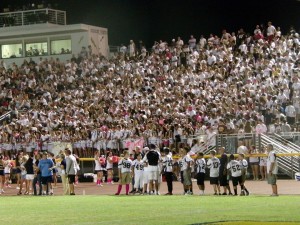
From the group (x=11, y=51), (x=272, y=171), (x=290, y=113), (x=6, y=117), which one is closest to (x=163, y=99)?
(x=290, y=113)

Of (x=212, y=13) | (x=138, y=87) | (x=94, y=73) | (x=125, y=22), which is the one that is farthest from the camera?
(x=125, y=22)

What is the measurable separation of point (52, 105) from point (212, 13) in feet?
48.4

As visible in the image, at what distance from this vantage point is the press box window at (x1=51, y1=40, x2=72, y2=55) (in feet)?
181

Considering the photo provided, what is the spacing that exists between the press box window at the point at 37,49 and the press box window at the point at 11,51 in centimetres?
59

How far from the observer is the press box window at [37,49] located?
183ft

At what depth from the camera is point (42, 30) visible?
55.6 meters

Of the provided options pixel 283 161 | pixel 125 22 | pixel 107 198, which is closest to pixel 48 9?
pixel 125 22

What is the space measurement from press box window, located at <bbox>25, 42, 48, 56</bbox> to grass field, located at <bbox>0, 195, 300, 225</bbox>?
28.7m

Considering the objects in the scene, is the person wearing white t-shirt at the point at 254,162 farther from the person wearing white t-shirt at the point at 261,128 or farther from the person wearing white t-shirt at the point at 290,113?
the person wearing white t-shirt at the point at 290,113

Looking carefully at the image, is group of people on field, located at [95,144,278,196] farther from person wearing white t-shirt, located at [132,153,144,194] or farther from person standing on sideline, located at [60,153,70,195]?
person standing on sideline, located at [60,153,70,195]

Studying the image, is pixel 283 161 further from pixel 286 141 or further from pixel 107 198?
pixel 107 198

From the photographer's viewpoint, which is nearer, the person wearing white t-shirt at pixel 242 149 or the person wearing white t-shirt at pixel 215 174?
the person wearing white t-shirt at pixel 215 174

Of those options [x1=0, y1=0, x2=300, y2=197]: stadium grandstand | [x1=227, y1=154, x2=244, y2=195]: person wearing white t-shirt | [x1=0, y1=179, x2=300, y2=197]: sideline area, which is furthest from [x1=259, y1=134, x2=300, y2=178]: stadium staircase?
[x1=227, y1=154, x2=244, y2=195]: person wearing white t-shirt

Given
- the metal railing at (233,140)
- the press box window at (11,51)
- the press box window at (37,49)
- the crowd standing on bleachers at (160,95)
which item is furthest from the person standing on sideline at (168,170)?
the press box window at (11,51)
